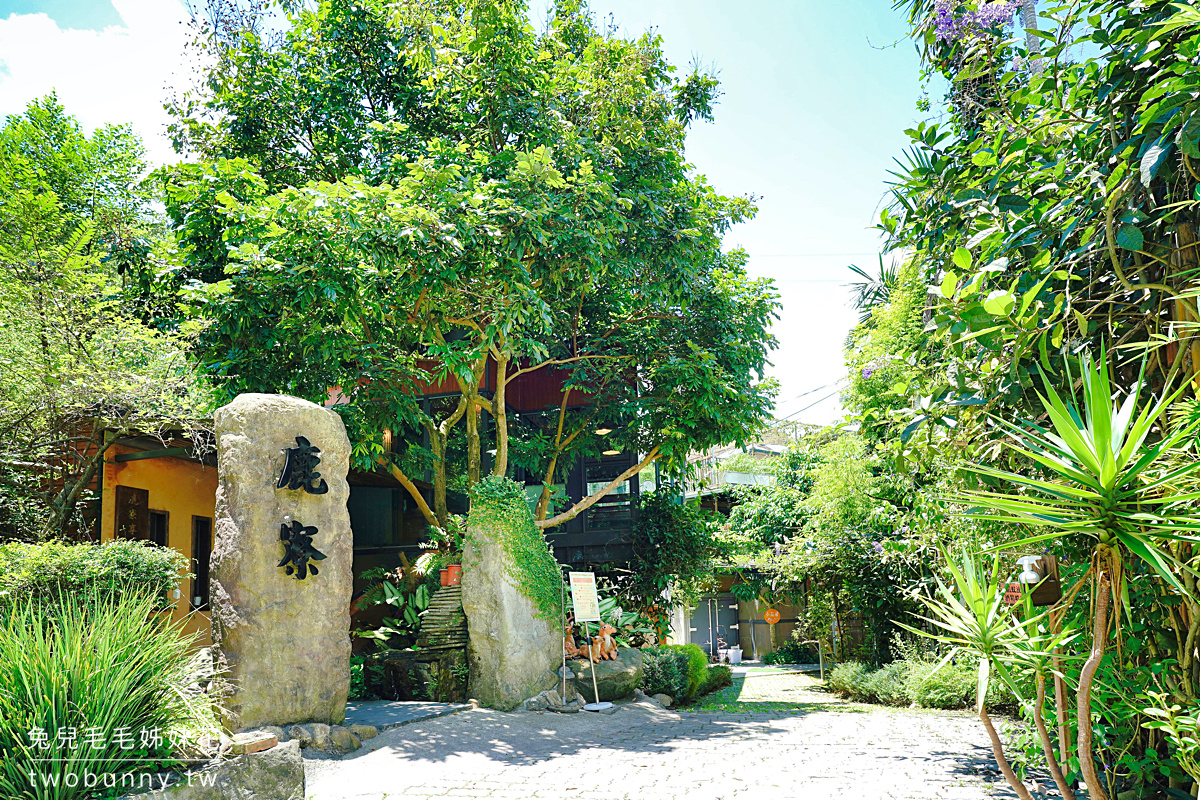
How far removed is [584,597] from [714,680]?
17.2ft

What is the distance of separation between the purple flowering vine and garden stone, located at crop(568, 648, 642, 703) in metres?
8.92

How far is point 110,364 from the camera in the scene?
9.29m

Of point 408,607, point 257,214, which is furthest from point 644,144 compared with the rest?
point 408,607

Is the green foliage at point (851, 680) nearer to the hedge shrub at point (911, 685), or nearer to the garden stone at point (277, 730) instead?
the hedge shrub at point (911, 685)

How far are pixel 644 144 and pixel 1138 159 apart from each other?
9642 millimetres

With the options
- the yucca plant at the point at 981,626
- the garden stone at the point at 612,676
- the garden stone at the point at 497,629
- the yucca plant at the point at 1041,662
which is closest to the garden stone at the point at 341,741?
the garden stone at the point at 497,629

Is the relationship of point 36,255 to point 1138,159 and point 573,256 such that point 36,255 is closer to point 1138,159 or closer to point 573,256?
point 573,256

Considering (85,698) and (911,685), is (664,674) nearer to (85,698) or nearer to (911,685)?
(911,685)

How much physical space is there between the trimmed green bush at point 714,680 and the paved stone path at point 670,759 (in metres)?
3.42

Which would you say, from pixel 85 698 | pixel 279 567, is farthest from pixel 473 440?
pixel 85 698

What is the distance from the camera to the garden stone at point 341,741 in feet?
23.7

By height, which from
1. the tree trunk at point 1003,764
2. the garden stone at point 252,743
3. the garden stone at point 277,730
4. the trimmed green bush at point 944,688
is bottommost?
the trimmed green bush at point 944,688

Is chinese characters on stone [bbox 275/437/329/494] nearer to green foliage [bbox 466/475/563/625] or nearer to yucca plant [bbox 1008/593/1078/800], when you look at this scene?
green foliage [bbox 466/475/563/625]

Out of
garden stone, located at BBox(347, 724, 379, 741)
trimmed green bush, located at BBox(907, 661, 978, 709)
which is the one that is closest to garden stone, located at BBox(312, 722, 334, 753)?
garden stone, located at BBox(347, 724, 379, 741)
